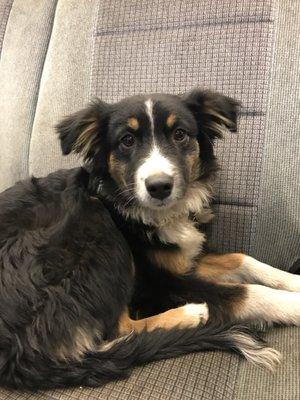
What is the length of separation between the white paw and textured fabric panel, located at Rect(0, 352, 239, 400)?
0.15 metres

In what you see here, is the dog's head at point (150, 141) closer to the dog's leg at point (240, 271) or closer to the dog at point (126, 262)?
the dog at point (126, 262)

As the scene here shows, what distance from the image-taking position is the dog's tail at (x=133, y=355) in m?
1.27

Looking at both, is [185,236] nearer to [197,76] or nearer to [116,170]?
[116,170]

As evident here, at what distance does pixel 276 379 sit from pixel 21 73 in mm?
1982

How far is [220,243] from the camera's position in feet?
6.70

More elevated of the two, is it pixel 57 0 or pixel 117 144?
pixel 57 0

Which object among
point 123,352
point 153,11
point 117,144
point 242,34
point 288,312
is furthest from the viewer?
point 153,11

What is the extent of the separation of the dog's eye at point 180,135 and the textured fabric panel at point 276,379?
856 millimetres

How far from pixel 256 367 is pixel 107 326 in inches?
20.2

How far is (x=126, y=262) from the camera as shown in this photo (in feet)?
5.24

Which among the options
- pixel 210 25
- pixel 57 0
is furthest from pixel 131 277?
pixel 57 0

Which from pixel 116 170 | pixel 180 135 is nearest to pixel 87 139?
pixel 116 170

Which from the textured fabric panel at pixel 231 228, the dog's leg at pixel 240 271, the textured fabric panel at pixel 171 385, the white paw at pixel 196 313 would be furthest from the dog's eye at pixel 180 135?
the textured fabric panel at pixel 171 385

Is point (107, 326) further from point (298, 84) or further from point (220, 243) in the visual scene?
point (298, 84)
